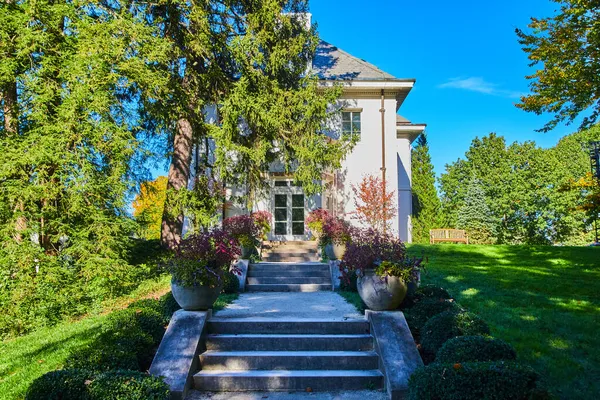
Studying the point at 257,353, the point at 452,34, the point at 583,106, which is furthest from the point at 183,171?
the point at 452,34

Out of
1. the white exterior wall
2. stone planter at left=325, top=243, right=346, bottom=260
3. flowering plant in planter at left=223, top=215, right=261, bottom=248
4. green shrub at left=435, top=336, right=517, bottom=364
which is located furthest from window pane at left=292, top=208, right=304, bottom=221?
green shrub at left=435, top=336, right=517, bottom=364

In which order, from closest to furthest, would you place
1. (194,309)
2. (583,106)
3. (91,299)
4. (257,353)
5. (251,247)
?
(257,353) < (194,309) < (91,299) < (583,106) < (251,247)

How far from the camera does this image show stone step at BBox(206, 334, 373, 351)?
5.40 metres

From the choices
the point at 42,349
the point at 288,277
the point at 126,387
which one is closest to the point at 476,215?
the point at 288,277

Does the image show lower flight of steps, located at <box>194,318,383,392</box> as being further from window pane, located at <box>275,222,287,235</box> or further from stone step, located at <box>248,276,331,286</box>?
window pane, located at <box>275,222,287,235</box>

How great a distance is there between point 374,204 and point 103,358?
39.0 ft

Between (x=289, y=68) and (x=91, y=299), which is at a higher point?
(x=289, y=68)

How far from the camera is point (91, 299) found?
8.88m

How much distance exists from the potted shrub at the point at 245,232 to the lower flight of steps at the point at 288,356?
16.0ft

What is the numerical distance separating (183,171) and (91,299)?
16.9 feet

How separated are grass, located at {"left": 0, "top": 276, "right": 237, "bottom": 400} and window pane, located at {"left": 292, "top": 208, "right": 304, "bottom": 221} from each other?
773 cm

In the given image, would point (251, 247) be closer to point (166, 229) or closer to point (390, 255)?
point (166, 229)

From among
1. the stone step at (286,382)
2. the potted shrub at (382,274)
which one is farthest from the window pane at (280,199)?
the stone step at (286,382)

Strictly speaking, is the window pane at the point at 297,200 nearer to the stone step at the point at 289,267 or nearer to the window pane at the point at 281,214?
the window pane at the point at 281,214
